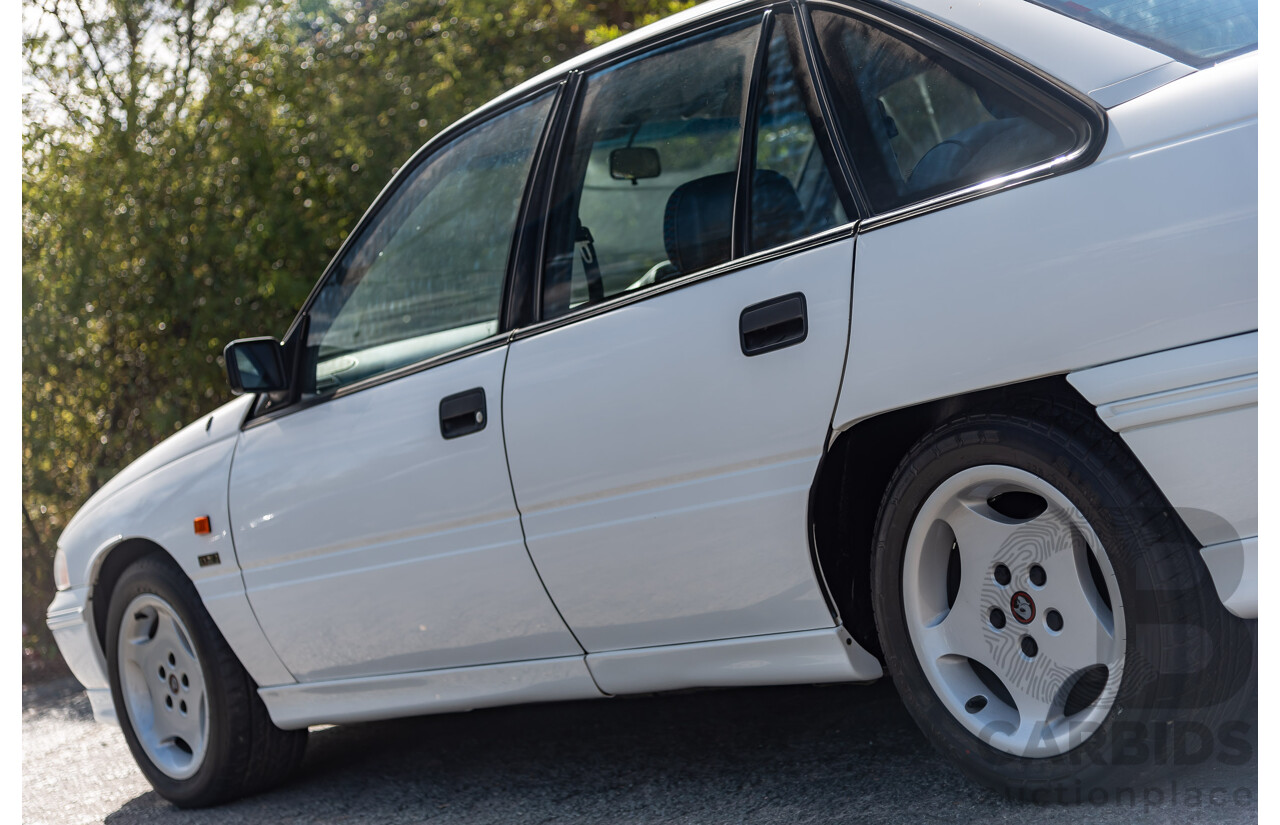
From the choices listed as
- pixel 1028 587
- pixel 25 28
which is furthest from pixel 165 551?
pixel 25 28

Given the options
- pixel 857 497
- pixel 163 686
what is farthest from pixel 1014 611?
pixel 163 686

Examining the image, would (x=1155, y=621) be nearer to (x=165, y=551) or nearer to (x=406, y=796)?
(x=406, y=796)

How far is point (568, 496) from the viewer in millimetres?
2982

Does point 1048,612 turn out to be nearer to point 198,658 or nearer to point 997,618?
point 997,618

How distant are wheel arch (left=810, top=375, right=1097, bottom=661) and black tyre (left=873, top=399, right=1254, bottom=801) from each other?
0.08 meters

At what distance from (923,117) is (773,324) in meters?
0.53

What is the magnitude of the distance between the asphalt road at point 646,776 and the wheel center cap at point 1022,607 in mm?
359

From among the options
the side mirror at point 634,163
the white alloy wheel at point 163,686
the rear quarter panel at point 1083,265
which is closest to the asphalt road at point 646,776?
the white alloy wheel at point 163,686

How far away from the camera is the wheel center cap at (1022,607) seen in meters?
2.39

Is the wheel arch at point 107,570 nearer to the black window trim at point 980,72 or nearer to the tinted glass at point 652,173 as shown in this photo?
the tinted glass at point 652,173

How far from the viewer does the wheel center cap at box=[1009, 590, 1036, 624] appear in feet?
7.86

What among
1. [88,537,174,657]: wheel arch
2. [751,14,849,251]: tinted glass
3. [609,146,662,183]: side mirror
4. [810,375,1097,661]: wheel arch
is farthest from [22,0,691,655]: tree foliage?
[810,375,1097,661]: wheel arch

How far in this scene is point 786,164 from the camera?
289 centimetres

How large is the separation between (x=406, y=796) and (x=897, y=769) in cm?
154
